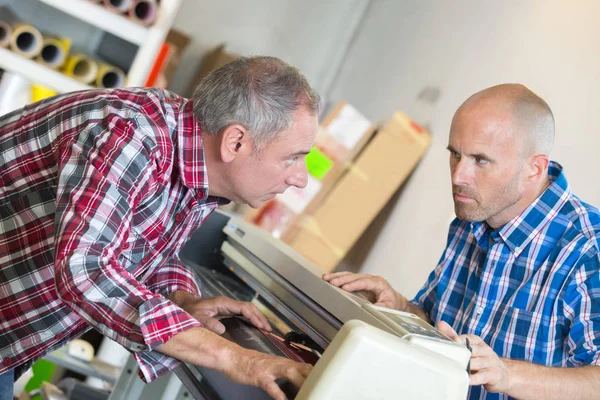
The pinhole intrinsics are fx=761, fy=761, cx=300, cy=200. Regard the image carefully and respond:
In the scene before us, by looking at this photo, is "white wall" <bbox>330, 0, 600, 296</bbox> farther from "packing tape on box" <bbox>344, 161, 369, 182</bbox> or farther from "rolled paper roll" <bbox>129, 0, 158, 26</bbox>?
"rolled paper roll" <bbox>129, 0, 158, 26</bbox>

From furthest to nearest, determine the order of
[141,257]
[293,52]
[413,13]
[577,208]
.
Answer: [293,52]
[413,13]
[577,208]
[141,257]

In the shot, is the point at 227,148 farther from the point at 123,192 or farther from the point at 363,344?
the point at 363,344

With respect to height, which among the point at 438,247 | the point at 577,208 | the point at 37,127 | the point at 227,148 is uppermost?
the point at 577,208

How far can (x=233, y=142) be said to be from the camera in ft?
5.48

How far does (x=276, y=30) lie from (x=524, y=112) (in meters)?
4.03

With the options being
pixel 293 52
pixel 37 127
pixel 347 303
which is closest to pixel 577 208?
pixel 347 303

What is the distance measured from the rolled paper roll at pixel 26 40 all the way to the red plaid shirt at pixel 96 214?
2184 mm

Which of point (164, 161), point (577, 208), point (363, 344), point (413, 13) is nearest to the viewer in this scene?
point (363, 344)

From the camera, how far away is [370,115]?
5199mm

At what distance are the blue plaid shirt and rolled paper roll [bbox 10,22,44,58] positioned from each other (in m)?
2.64

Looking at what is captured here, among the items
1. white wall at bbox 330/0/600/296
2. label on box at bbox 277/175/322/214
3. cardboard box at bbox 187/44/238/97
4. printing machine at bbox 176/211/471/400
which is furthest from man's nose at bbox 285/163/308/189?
cardboard box at bbox 187/44/238/97

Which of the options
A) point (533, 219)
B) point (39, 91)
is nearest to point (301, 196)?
point (39, 91)

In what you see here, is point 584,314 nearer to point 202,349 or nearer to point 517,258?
point 517,258

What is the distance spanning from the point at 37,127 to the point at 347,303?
2.58 ft
